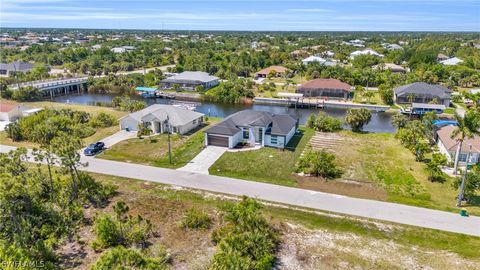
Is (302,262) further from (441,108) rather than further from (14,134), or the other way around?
(441,108)

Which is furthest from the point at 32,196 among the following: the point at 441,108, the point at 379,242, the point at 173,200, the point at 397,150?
the point at 441,108

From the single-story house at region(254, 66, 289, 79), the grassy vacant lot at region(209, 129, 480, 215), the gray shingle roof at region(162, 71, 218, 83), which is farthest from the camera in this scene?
the single-story house at region(254, 66, 289, 79)

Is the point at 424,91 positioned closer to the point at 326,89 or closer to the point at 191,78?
the point at 326,89

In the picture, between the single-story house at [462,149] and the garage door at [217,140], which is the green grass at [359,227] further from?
the single-story house at [462,149]

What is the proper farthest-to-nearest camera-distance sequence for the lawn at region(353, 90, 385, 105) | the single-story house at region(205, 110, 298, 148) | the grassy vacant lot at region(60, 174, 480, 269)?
1. the lawn at region(353, 90, 385, 105)
2. the single-story house at region(205, 110, 298, 148)
3. the grassy vacant lot at region(60, 174, 480, 269)

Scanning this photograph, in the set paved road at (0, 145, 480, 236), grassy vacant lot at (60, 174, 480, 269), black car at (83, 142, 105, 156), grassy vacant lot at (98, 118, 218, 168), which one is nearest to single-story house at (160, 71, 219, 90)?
grassy vacant lot at (98, 118, 218, 168)

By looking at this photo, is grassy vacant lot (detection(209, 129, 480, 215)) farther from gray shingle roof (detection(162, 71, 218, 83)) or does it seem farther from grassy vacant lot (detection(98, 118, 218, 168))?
gray shingle roof (detection(162, 71, 218, 83))
